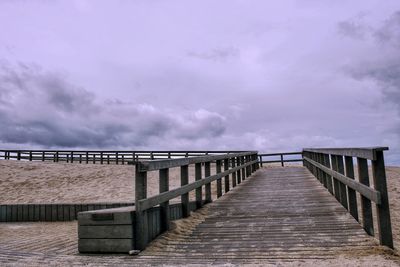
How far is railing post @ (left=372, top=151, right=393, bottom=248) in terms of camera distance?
15.9 ft

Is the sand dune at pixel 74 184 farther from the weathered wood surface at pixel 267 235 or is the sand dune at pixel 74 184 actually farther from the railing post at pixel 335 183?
the weathered wood surface at pixel 267 235

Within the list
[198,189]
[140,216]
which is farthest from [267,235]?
[198,189]

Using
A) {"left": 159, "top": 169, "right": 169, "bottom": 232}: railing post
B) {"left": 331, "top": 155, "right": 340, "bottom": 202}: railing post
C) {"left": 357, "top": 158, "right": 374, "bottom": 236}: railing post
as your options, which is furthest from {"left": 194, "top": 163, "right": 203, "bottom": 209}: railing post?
{"left": 357, "top": 158, "right": 374, "bottom": 236}: railing post

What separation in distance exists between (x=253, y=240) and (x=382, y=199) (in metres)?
1.79

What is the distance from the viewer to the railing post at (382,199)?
484cm

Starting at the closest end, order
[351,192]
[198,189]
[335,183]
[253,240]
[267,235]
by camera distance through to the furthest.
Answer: [253,240] < [267,235] < [351,192] < [198,189] < [335,183]

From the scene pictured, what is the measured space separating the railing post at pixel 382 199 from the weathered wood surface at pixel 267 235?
25 cm

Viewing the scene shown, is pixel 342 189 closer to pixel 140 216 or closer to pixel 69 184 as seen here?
pixel 140 216

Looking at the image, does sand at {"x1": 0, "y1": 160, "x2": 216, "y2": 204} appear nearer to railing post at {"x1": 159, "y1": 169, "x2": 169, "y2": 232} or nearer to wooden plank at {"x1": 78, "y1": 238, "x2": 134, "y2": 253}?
railing post at {"x1": 159, "y1": 169, "x2": 169, "y2": 232}

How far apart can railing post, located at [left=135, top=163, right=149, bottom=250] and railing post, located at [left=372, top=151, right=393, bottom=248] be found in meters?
2.96

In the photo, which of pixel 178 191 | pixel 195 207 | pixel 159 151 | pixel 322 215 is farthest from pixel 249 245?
pixel 159 151

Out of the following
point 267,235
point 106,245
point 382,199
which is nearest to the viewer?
point 382,199

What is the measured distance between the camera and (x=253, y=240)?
5633 millimetres

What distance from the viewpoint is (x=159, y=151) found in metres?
31.1
